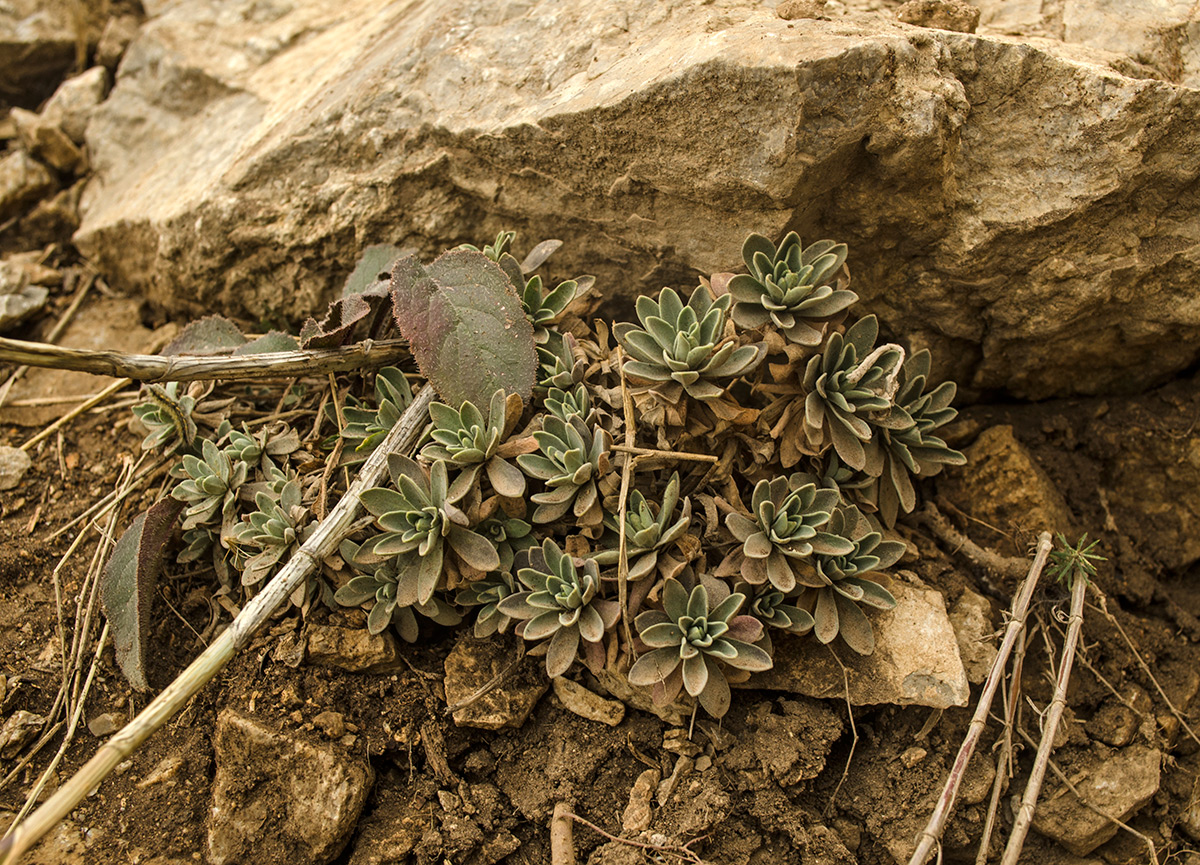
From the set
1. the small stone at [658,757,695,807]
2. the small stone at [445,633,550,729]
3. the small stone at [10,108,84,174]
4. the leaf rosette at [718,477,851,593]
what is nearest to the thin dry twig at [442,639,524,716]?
the small stone at [445,633,550,729]

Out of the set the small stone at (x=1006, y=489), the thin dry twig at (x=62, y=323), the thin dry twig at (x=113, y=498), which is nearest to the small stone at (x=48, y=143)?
the thin dry twig at (x=62, y=323)

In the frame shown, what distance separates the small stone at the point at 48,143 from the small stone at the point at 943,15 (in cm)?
364

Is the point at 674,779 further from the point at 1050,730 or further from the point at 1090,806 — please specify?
the point at 1090,806

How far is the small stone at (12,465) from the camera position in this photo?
8.80 feet

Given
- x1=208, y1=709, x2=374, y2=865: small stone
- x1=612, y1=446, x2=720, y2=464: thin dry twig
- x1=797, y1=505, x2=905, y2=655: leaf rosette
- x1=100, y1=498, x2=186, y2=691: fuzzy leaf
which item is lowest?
x1=797, y1=505, x2=905, y2=655: leaf rosette

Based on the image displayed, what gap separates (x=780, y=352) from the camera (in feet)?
7.98

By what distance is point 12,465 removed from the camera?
2713 mm

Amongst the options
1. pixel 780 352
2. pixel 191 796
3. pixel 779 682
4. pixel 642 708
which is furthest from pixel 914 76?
pixel 191 796

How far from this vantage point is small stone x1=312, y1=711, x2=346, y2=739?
2.15 metres

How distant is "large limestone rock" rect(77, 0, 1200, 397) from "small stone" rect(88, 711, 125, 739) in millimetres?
1514

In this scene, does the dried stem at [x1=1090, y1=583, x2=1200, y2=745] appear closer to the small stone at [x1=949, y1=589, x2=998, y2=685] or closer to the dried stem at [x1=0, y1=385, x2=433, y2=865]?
the small stone at [x1=949, y1=589, x2=998, y2=685]

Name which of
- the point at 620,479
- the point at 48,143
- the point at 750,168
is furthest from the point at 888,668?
the point at 48,143

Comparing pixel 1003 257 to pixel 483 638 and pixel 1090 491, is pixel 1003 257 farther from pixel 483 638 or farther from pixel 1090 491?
pixel 483 638

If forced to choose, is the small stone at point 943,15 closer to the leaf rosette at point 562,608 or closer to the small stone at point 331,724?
the leaf rosette at point 562,608
